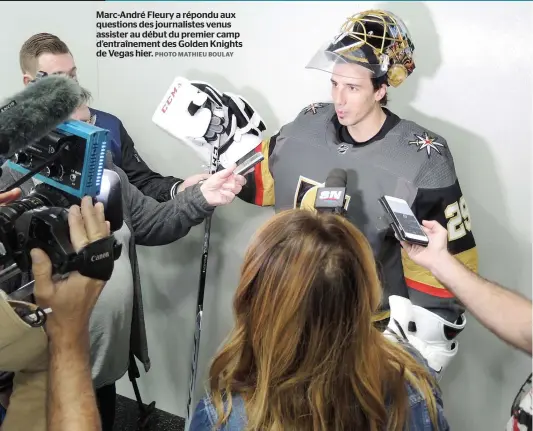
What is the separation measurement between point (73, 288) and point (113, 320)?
0.67 meters

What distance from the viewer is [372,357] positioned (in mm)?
880

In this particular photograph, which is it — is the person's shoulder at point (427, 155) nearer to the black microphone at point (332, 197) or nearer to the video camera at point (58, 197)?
the black microphone at point (332, 197)

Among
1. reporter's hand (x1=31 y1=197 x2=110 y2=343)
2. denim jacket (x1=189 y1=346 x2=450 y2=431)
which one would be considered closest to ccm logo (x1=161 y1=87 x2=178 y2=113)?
reporter's hand (x1=31 y1=197 x2=110 y2=343)

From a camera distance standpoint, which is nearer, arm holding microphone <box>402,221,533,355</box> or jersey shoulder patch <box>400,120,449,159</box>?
arm holding microphone <box>402,221,533,355</box>

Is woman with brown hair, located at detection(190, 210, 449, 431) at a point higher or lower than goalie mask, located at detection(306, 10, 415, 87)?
lower

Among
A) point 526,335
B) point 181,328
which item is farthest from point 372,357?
point 181,328

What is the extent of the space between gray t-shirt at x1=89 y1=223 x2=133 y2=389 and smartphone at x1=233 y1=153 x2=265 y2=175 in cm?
33

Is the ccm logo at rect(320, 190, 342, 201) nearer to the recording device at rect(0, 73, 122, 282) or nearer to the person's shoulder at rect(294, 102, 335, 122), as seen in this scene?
the person's shoulder at rect(294, 102, 335, 122)

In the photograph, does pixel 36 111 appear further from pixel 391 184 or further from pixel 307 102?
pixel 307 102

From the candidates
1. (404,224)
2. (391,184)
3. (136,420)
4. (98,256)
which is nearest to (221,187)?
(391,184)

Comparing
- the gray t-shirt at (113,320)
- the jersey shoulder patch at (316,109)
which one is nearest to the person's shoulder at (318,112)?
the jersey shoulder patch at (316,109)

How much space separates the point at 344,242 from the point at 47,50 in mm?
1337

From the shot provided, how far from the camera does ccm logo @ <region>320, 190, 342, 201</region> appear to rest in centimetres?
129

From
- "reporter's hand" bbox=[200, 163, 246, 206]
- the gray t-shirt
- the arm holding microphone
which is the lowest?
the gray t-shirt
